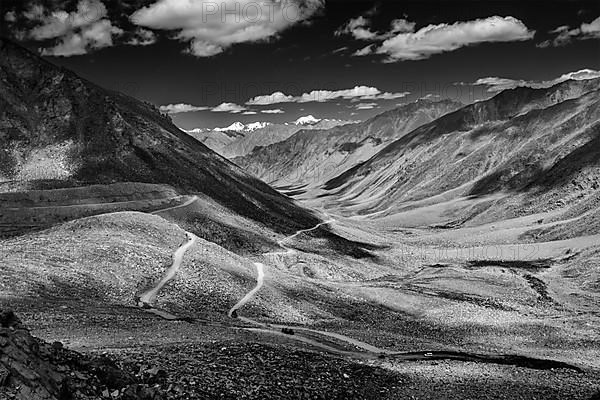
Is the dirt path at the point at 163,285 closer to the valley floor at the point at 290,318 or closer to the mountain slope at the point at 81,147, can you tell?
the valley floor at the point at 290,318

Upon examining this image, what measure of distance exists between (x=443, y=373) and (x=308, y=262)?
62158 mm

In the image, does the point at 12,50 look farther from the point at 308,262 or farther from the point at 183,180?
the point at 308,262

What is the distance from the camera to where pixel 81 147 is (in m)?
130

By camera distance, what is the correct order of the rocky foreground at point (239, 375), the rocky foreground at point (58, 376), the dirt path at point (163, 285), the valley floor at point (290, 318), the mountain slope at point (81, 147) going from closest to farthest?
the rocky foreground at point (58, 376), the rocky foreground at point (239, 375), the valley floor at point (290, 318), the dirt path at point (163, 285), the mountain slope at point (81, 147)

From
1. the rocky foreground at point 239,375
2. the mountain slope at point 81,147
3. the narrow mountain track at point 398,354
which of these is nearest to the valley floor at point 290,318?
the rocky foreground at point 239,375

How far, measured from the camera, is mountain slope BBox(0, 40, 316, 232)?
121100 millimetres

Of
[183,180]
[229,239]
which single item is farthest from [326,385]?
[183,180]

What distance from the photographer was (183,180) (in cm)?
13338

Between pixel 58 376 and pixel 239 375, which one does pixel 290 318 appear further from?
pixel 58 376

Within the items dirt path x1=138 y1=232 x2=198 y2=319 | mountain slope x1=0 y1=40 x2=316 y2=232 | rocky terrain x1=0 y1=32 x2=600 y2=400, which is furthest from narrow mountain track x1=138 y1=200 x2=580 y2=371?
mountain slope x1=0 y1=40 x2=316 y2=232

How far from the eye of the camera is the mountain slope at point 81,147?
121 metres

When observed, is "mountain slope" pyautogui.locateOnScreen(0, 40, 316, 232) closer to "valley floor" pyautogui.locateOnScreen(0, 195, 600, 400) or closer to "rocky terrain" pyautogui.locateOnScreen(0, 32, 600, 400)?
"rocky terrain" pyautogui.locateOnScreen(0, 32, 600, 400)

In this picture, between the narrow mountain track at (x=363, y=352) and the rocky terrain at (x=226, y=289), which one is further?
the narrow mountain track at (x=363, y=352)

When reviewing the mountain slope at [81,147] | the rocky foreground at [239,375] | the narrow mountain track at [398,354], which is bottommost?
the narrow mountain track at [398,354]
